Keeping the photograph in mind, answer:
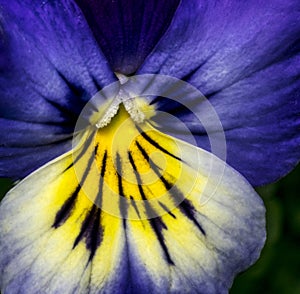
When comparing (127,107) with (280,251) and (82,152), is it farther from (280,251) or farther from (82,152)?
(280,251)

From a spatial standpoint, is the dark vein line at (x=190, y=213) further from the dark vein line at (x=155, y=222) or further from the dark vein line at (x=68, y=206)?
the dark vein line at (x=68, y=206)

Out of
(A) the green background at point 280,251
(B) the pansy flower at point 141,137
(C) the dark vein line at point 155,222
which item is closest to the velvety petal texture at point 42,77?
(B) the pansy flower at point 141,137

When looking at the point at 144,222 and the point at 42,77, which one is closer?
the point at 42,77

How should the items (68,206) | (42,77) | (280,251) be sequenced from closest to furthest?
(42,77) → (68,206) → (280,251)

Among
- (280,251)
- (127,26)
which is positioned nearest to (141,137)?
(127,26)

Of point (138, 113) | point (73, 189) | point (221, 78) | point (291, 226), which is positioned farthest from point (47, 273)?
point (291, 226)

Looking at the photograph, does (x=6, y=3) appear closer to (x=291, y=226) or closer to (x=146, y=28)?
(x=146, y=28)
